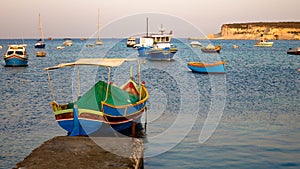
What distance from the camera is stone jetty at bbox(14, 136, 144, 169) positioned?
10531 millimetres

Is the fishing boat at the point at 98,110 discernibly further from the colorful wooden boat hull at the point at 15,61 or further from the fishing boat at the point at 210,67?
the colorful wooden boat hull at the point at 15,61

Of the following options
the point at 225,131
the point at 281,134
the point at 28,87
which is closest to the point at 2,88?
the point at 28,87

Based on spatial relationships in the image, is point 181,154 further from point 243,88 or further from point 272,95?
point 243,88

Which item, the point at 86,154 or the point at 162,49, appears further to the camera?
the point at 162,49

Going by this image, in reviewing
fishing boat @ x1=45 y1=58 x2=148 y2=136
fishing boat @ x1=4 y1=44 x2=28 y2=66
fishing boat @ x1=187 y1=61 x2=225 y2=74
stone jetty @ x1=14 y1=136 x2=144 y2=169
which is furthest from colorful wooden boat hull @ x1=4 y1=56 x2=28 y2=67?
stone jetty @ x1=14 y1=136 x2=144 y2=169

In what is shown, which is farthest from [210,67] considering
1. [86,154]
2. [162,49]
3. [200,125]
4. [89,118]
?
[86,154]

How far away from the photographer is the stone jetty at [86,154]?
1053 cm

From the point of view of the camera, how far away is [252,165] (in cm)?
1368

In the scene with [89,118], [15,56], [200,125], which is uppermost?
[89,118]

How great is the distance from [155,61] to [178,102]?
38549 millimetres

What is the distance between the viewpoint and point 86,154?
11.5 metres

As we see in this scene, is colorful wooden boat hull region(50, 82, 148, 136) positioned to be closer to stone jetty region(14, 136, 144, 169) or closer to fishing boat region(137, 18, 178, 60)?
stone jetty region(14, 136, 144, 169)

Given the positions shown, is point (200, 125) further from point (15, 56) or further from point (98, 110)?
point (15, 56)

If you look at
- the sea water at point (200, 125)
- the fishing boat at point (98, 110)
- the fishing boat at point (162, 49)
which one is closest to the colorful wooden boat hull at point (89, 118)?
the fishing boat at point (98, 110)
